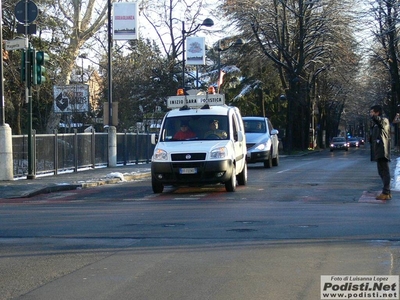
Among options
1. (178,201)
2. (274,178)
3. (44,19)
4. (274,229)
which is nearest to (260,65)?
(44,19)

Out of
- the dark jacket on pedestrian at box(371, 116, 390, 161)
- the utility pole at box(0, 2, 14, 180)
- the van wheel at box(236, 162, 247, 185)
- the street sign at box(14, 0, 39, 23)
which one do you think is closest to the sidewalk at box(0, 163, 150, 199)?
the utility pole at box(0, 2, 14, 180)

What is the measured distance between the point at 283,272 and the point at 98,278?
203cm

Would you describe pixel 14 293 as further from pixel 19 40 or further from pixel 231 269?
pixel 19 40

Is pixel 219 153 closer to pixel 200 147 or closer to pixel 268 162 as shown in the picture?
pixel 200 147

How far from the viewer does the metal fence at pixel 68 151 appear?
Result: 22.4 meters

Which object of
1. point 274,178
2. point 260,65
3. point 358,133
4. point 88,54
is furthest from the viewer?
point 358,133

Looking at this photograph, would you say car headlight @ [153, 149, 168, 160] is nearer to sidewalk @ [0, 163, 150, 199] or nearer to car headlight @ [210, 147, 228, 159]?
car headlight @ [210, 147, 228, 159]

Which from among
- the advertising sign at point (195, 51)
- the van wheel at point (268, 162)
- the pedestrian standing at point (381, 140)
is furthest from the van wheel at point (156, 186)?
the advertising sign at point (195, 51)

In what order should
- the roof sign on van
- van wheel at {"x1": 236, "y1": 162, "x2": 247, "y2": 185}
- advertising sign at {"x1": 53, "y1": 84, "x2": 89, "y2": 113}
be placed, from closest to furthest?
van wheel at {"x1": 236, "y1": 162, "x2": 247, "y2": 185} < the roof sign on van < advertising sign at {"x1": 53, "y1": 84, "x2": 89, "y2": 113}

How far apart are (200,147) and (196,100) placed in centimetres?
316

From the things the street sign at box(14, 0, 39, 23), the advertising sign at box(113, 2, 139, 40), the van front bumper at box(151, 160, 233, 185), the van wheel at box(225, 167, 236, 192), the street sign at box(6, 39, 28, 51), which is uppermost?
the advertising sign at box(113, 2, 139, 40)

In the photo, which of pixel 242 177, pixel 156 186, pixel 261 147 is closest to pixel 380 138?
pixel 242 177

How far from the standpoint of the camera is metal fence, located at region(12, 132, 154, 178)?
73.5 feet

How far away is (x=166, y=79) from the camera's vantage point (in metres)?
51.1
